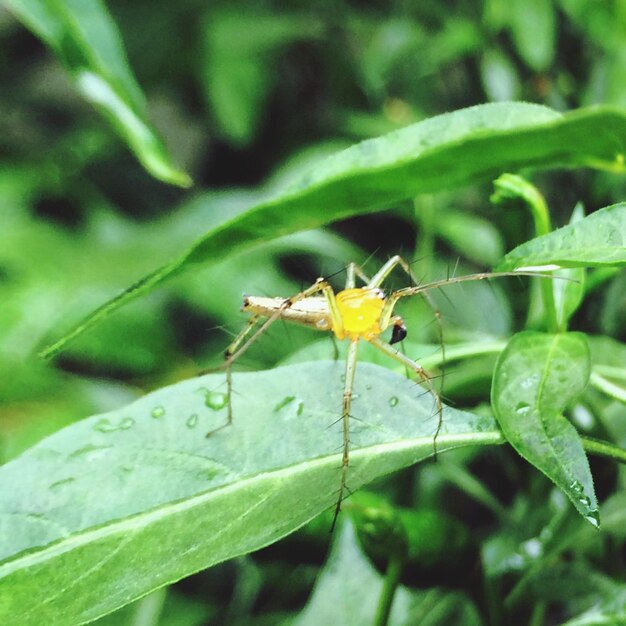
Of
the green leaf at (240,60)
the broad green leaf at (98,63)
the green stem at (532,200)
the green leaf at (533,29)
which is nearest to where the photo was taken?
the green stem at (532,200)

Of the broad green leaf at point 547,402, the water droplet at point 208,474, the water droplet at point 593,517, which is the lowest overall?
the water droplet at point 593,517

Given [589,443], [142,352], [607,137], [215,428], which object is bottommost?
[142,352]

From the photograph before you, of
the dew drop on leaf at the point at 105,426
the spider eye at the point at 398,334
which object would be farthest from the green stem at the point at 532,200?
the dew drop on leaf at the point at 105,426

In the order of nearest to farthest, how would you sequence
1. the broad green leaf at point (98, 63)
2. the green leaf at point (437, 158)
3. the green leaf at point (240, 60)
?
the green leaf at point (437, 158) → the broad green leaf at point (98, 63) → the green leaf at point (240, 60)

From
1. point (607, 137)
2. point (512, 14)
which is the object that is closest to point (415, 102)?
point (512, 14)

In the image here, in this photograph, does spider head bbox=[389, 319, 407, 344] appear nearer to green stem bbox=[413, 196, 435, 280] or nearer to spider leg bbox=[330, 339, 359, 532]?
spider leg bbox=[330, 339, 359, 532]

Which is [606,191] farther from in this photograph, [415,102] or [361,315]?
[415,102]

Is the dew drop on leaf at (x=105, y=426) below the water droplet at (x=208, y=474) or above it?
above

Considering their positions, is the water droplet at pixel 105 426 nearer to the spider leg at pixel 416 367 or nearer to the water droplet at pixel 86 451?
the water droplet at pixel 86 451
